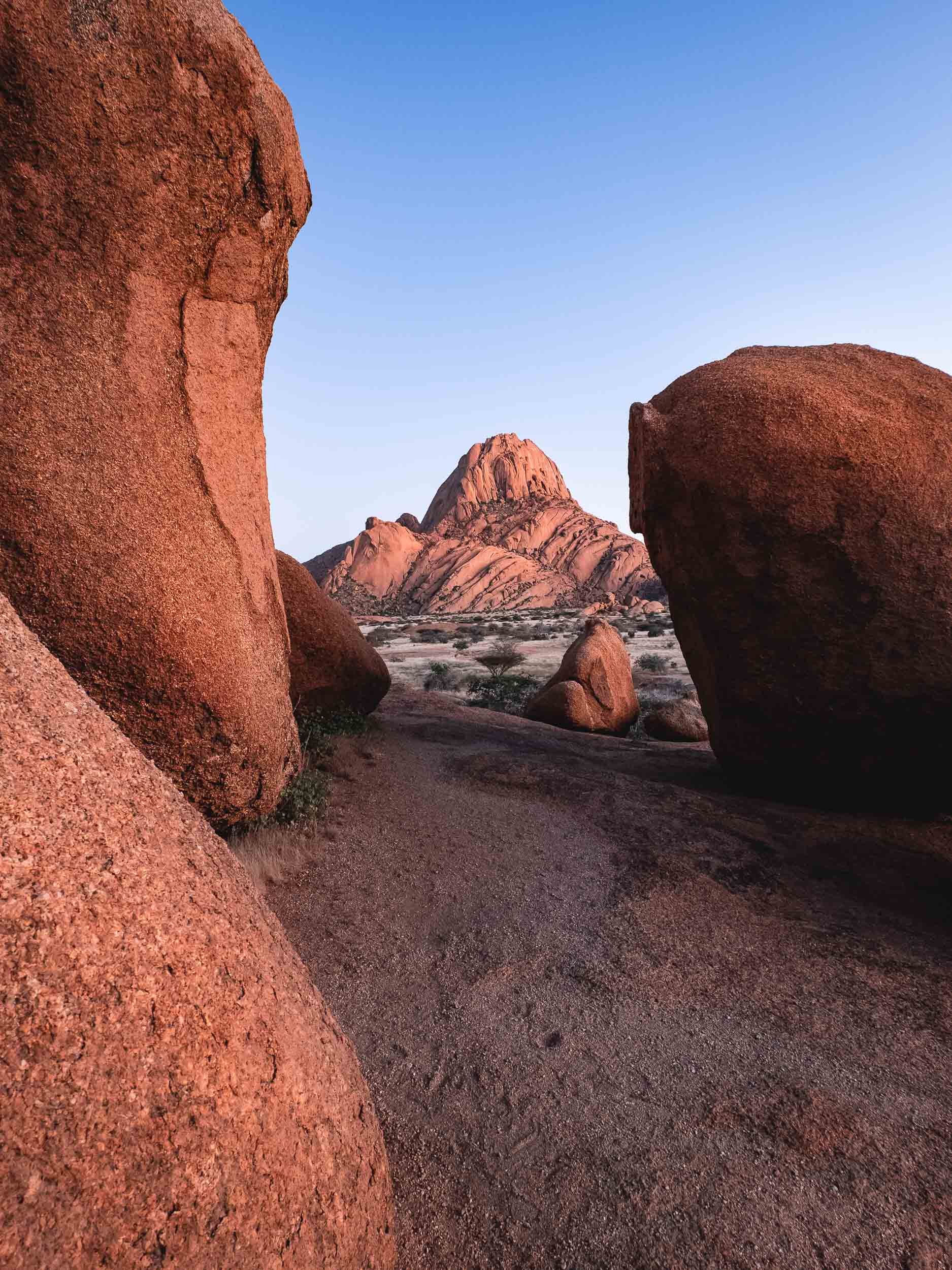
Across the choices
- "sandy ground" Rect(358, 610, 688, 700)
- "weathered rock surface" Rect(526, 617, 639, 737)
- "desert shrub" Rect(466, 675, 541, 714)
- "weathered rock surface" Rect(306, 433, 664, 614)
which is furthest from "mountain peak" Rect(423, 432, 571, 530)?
"weathered rock surface" Rect(526, 617, 639, 737)

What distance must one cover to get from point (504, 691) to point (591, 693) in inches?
129

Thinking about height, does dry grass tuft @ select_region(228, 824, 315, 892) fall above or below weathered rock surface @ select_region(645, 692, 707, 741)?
below

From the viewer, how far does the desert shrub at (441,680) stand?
1557 centimetres

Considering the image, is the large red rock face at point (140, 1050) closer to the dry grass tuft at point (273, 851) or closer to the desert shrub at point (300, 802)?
the dry grass tuft at point (273, 851)

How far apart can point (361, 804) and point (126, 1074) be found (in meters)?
4.46

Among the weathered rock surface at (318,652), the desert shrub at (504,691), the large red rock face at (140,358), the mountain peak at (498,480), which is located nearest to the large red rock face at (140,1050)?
the large red rock face at (140,358)

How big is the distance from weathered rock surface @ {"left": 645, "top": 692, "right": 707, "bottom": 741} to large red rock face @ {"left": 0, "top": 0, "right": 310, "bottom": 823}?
7272 millimetres

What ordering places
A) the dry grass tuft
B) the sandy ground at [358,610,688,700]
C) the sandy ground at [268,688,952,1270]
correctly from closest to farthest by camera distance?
the sandy ground at [268,688,952,1270] < the dry grass tuft < the sandy ground at [358,610,688,700]

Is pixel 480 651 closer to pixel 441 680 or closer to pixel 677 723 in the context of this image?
pixel 441 680

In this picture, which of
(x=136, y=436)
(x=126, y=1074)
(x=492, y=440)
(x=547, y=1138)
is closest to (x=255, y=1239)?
(x=126, y=1074)

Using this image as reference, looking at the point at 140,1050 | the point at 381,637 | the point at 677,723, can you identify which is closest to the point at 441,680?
the point at 677,723

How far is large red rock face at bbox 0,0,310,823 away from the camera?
131 inches

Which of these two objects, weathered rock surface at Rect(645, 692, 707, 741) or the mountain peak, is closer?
weathered rock surface at Rect(645, 692, 707, 741)

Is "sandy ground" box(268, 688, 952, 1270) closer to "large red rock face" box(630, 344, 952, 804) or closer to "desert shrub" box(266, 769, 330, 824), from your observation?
"desert shrub" box(266, 769, 330, 824)
